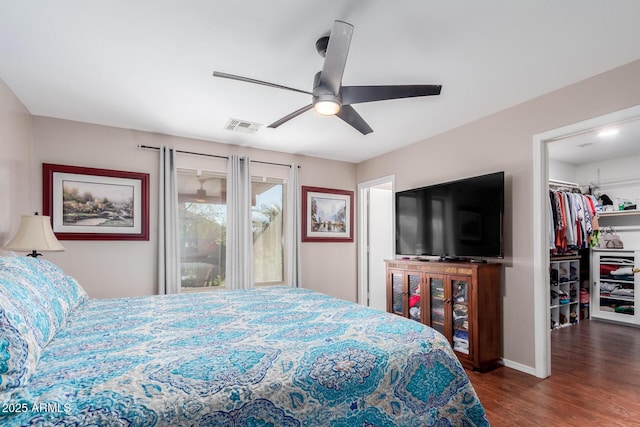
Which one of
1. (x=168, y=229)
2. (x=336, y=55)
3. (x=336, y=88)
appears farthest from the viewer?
(x=168, y=229)

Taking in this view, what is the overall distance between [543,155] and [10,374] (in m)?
3.67

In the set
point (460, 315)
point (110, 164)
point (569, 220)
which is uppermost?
point (110, 164)

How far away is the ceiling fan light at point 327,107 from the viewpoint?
214 cm

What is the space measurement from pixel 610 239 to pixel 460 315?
369 cm

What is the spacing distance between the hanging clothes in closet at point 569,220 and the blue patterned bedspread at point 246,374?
3.15 metres

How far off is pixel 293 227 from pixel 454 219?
7.05ft

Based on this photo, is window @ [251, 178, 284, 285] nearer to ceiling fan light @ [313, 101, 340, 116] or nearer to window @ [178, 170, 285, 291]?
window @ [178, 170, 285, 291]

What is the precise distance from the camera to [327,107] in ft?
7.18

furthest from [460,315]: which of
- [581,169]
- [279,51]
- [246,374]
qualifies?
[581,169]

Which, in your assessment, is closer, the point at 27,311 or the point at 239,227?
the point at 27,311

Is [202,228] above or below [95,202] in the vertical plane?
below

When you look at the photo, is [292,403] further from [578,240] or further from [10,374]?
[578,240]

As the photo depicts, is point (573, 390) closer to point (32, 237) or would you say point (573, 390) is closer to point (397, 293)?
point (397, 293)

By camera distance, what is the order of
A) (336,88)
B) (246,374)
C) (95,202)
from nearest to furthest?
(246,374), (336,88), (95,202)
